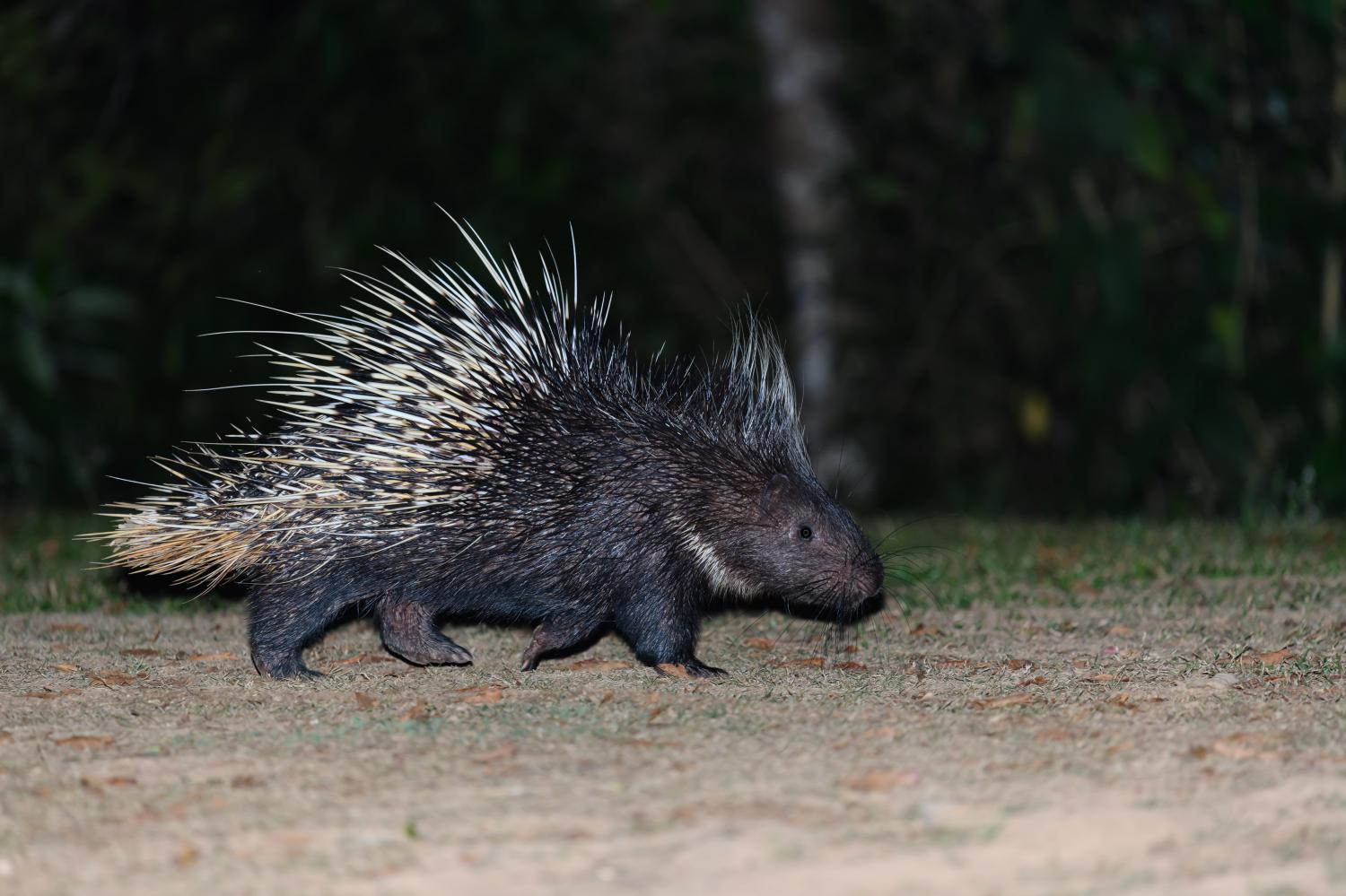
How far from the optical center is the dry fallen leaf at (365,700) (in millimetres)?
4377

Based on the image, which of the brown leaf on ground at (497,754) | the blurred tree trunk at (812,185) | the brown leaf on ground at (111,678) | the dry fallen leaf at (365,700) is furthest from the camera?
the blurred tree trunk at (812,185)

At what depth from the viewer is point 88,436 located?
40.5 feet

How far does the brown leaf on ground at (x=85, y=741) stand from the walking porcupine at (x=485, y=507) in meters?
0.96

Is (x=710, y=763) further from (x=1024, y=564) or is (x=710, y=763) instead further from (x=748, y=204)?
(x=748, y=204)

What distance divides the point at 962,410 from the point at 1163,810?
10.0 m

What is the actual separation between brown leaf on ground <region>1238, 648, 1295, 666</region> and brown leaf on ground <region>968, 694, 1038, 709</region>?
33.6 inches

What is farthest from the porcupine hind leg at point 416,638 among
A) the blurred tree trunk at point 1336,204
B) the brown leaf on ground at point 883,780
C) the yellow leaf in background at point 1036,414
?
the yellow leaf in background at point 1036,414

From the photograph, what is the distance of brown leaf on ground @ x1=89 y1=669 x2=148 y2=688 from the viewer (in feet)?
15.5

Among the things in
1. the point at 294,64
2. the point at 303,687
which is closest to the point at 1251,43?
the point at 294,64

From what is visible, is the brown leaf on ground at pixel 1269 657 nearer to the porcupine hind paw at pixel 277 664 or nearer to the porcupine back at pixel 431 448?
the porcupine back at pixel 431 448

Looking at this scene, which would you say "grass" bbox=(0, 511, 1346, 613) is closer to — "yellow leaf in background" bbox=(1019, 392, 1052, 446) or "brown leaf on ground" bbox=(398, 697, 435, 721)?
"brown leaf on ground" bbox=(398, 697, 435, 721)

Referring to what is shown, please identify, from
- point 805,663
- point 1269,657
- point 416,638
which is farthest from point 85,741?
point 1269,657

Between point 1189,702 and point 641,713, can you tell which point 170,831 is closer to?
Answer: point 641,713

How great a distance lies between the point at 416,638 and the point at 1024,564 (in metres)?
2.94
